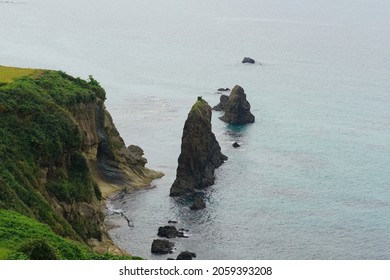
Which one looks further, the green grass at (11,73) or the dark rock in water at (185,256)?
the green grass at (11,73)

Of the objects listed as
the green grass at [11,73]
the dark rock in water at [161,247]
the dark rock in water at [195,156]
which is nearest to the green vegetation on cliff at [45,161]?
the green grass at [11,73]

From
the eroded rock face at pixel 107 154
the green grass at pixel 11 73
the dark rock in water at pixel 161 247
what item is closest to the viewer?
the dark rock in water at pixel 161 247

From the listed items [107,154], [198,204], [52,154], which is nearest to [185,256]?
[198,204]

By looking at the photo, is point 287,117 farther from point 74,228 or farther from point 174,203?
point 74,228

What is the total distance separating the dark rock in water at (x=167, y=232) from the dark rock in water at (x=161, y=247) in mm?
3596

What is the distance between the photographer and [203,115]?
108m

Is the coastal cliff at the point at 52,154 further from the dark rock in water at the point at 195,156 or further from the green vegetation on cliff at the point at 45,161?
→ the dark rock in water at the point at 195,156

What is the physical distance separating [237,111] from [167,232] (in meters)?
62.5

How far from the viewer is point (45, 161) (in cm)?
7456

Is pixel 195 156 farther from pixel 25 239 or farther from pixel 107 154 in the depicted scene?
pixel 25 239

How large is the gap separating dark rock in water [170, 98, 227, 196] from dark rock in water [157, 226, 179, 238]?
46.2 ft

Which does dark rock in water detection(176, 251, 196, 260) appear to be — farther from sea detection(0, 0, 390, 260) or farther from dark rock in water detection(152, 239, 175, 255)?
dark rock in water detection(152, 239, 175, 255)

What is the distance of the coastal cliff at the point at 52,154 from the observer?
65.3m

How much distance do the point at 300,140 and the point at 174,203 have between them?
4535 cm
